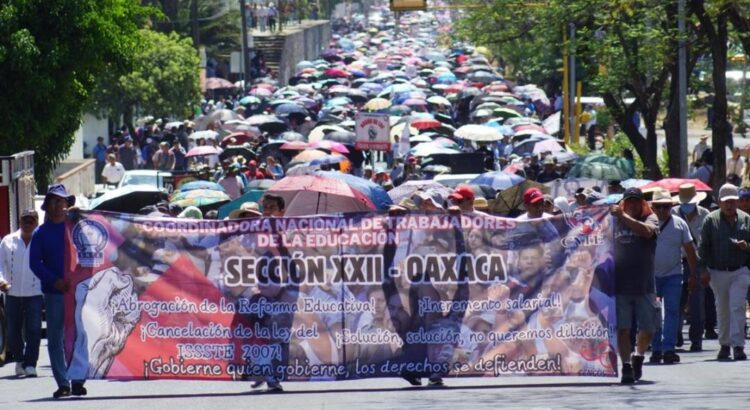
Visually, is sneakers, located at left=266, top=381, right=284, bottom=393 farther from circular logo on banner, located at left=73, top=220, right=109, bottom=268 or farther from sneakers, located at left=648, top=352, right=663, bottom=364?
sneakers, located at left=648, top=352, right=663, bottom=364

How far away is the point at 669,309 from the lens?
14.8 m

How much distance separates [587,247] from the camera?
1280 centimetres

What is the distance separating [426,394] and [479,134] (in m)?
30.9

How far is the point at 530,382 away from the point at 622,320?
870mm

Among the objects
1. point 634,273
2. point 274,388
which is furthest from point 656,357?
point 274,388

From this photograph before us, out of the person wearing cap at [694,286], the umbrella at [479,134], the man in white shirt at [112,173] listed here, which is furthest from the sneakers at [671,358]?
the umbrella at [479,134]

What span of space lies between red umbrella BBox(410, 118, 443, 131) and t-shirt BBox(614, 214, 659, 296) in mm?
35978

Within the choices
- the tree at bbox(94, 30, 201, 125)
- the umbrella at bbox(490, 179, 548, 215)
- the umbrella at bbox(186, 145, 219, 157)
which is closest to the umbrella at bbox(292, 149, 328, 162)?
the umbrella at bbox(186, 145, 219, 157)

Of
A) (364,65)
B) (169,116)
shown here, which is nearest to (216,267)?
(169,116)

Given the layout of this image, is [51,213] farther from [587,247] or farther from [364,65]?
[364,65]

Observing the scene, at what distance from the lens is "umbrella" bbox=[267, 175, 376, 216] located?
21.0 metres

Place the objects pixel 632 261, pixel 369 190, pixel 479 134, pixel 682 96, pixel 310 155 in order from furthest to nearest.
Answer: pixel 479 134 → pixel 310 155 → pixel 682 96 → pixel 369 190 → pixel 632 261

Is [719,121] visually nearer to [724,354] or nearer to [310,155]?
Result: [724,354]

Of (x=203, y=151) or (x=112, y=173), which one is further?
(x=203, y=151)
